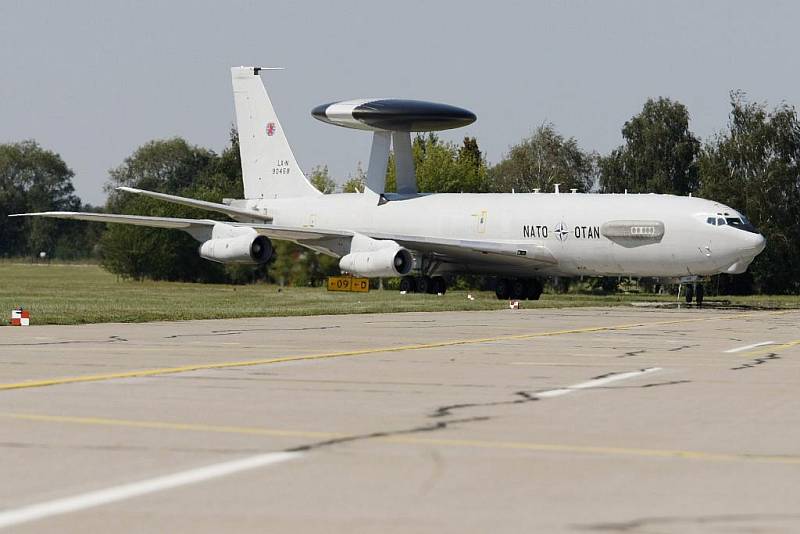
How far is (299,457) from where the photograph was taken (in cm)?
905

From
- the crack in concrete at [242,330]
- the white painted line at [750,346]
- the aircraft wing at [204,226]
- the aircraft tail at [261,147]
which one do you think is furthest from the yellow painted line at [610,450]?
the aircraft tail at [261,147]

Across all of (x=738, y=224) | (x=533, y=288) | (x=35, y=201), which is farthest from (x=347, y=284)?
(x=35, y=201)

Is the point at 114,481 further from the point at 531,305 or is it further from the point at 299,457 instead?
the point at 531,305

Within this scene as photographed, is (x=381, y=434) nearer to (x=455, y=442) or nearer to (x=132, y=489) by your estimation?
(x=455, y=442)

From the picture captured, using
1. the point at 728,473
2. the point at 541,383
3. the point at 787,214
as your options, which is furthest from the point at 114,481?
the point at 787,214

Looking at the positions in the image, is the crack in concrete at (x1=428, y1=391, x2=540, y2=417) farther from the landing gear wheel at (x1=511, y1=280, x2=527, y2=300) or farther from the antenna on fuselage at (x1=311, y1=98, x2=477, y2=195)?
the antenna on fuselage at (x1=311, y1=98, x2=477, y2=195)

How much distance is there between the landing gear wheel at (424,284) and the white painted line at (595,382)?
36926mm

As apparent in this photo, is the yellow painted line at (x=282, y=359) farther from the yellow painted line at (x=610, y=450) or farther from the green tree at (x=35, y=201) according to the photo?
the green tree at (x=35, y=201)

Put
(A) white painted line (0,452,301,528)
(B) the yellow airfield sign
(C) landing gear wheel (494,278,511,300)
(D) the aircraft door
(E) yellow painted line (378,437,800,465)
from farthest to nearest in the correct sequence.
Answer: (B) the yellow airfield sign
(C) landing gear wheel (494,278,511,300)
(D) the aircraft door
(E) yellow painted line (378,437,800,465)
(A) white painted line (0,452,301,528)

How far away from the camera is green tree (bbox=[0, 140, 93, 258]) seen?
15425 centimetres

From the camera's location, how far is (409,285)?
2143 inches

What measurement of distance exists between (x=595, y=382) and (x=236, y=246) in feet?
123

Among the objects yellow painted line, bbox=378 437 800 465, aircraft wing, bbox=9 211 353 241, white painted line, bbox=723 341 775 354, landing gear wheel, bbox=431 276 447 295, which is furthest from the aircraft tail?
yellow painted line, bbox=378 437 800 465

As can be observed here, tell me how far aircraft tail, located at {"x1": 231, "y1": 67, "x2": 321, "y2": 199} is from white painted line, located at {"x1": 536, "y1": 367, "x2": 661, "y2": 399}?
149ft
